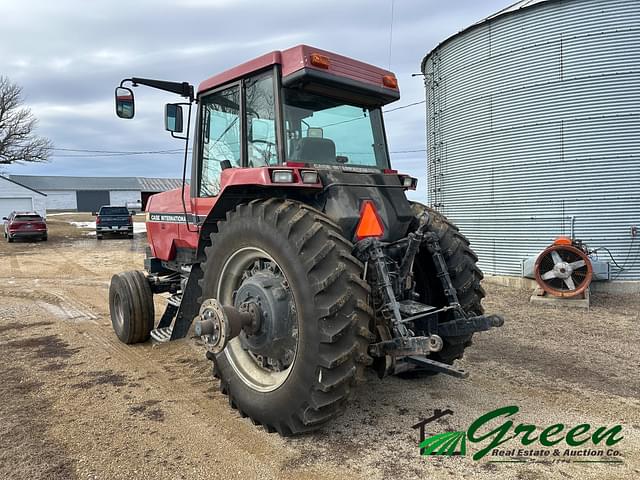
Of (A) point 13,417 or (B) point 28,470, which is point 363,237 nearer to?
(B) point 28,470

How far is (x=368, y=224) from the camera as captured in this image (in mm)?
3533

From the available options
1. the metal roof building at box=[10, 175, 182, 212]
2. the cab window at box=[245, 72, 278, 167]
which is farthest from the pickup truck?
the metal roof building at box=[10, 175, 182, 212]

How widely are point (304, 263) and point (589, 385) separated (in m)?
3.35

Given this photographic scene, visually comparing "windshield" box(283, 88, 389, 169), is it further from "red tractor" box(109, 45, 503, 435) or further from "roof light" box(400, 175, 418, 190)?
"roof light" box(400, 175, 418, 190)

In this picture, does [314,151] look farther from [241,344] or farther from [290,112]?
[241,344]

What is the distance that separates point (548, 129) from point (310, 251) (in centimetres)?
840

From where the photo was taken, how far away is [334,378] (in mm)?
3059

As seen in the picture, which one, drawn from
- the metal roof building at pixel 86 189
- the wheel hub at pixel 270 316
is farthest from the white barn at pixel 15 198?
the wheel hub at pixel 270 316

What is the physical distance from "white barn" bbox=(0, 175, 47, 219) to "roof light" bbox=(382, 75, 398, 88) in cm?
4134

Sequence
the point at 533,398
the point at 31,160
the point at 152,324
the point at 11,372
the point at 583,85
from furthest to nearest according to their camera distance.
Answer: the point at 31,160 < the point at 583,85 < the point at 152,324 < the point at 11,372 < the point at 533,398

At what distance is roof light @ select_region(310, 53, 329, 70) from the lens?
370cm

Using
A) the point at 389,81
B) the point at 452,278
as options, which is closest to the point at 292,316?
the point at 452,278

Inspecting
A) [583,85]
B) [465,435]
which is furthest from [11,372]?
[583,85]

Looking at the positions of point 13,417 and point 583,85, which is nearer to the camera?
point 13,417
